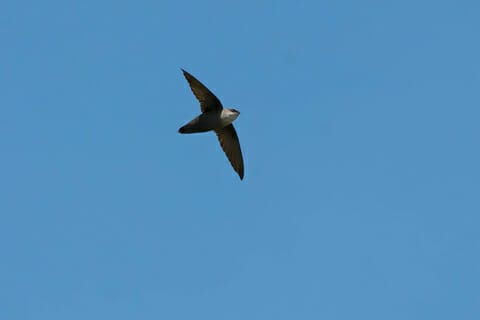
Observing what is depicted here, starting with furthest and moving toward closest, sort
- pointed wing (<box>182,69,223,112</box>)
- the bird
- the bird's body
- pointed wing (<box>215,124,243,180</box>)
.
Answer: pointed wing (<box>215,124,243,180</box>) → the bird's body → the bird → pointed wing (<box>182,69,223,112</box>)

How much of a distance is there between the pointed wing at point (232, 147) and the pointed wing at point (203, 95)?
6.62 feet

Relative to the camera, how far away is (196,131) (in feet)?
128

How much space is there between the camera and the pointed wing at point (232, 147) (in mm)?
40750

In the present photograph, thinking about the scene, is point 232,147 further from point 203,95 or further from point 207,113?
point 203,95

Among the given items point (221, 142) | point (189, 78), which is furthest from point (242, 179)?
point (189, 78)

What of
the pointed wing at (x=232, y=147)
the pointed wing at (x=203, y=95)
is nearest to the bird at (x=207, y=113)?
the pointed wing at (x=203, y=95)

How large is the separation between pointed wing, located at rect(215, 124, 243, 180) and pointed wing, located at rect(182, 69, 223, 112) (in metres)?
2.02

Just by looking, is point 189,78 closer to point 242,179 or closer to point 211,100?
point 211,100

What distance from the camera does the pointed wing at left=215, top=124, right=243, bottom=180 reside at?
40.8 meters

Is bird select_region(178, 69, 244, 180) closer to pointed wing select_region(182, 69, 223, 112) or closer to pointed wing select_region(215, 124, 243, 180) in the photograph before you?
pointed wing select_region(182, 69, 223, 112)

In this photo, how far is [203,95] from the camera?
3853 centimetres

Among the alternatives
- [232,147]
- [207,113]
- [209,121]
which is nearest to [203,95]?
[207,113]

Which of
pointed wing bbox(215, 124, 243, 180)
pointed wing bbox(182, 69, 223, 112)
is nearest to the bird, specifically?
pointed wing bbox(182, 69, 223, 112)

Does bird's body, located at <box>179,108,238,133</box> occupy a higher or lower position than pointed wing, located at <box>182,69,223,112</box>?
lower
